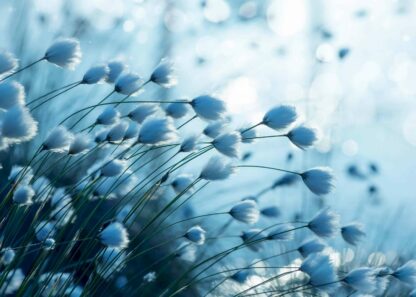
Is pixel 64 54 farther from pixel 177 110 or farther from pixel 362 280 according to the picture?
pixel 362 280

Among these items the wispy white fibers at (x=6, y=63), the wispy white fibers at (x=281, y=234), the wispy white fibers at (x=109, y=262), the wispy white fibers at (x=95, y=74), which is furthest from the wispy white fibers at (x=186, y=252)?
the wispy white fibers at (x=6, y=63)

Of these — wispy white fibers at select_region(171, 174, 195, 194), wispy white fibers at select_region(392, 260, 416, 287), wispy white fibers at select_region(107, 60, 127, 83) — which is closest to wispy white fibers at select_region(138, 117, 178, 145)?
wispy white fibers at select_region(107, 60, 127, 83)

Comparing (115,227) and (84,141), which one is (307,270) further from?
(84,141)

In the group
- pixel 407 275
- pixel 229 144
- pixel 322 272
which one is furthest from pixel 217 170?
pixel 407 275

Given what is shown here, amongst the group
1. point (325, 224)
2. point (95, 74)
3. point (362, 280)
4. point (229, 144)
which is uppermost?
point (95, 74)

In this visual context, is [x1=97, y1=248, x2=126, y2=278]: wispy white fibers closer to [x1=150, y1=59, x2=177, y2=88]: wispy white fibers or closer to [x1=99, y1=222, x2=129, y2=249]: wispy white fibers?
[x1=99, y1=222, x2=129, y2=249]: wispy white fibers

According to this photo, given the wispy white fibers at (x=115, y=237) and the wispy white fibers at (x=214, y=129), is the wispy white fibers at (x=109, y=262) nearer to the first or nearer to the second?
the wispy white fibers at (x=115, y=237)
